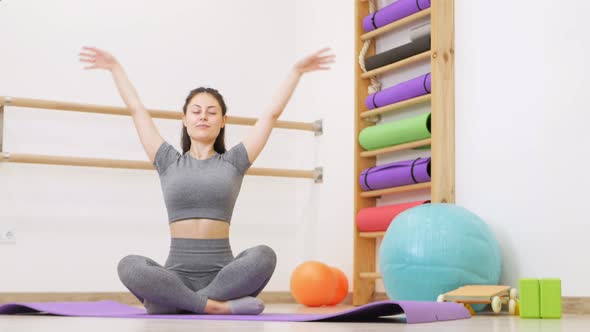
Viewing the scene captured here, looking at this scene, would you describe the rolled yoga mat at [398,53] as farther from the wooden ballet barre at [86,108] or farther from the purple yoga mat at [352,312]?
the purple yoga mat at [352,312]

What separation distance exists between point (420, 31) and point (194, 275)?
1.84 m

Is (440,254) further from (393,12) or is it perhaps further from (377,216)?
(393,12)

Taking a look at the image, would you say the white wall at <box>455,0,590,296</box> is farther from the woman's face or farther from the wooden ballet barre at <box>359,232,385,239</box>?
the woman's face

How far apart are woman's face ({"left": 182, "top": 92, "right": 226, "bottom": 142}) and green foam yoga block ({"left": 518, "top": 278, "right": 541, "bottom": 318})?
1254 mm

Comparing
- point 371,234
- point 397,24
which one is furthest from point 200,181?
point 397,24

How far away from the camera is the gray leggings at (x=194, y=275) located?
2.97m

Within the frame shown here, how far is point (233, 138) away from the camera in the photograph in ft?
17.2

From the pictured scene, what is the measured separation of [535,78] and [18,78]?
2662mm

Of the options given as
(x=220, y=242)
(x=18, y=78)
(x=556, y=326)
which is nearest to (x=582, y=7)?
(x=556, y=326)

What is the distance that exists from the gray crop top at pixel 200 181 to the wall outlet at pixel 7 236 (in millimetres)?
1508

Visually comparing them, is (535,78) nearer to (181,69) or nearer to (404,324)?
(404,324)

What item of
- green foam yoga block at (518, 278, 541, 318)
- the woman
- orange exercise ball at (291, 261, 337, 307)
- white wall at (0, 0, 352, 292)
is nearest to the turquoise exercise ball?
green foam yoga block at (518, 278, 541, 318)

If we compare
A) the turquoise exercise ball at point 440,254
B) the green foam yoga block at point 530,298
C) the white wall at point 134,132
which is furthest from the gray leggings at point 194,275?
the white wall at point 134,132

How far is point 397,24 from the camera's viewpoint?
4.52 meters
